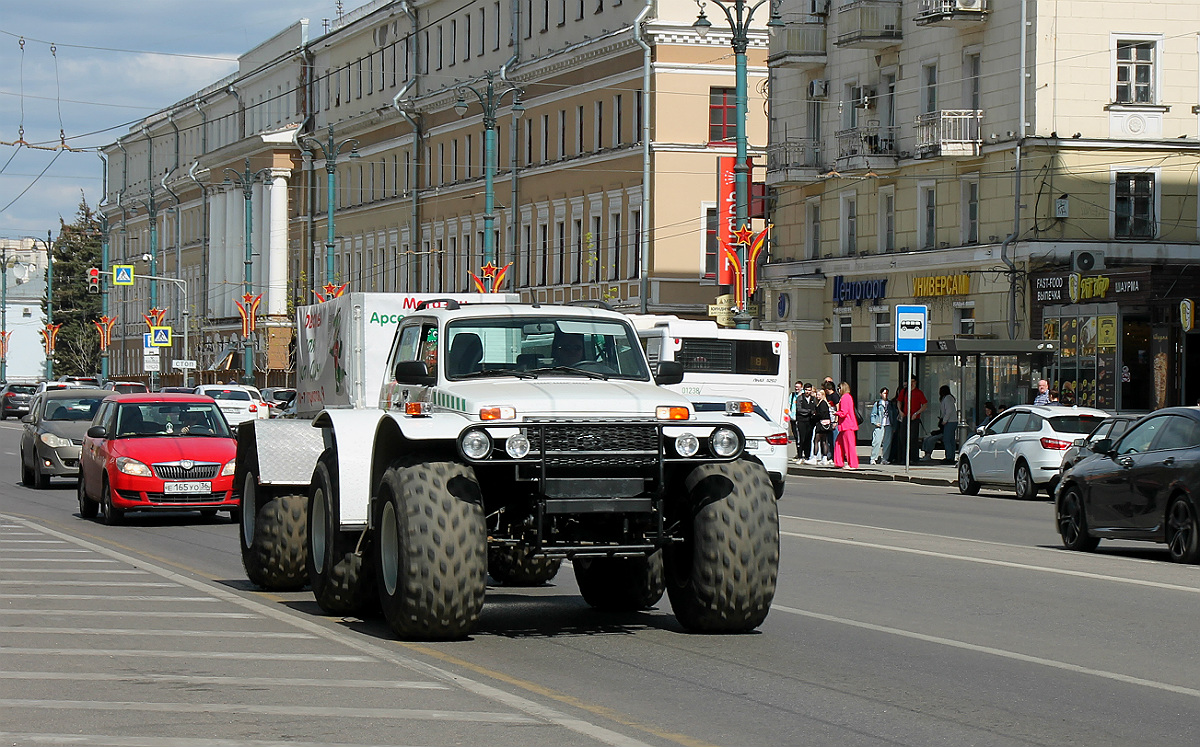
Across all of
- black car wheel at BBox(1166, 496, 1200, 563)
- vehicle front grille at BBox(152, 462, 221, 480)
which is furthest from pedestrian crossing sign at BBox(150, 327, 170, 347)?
black car wheel at BBox(1166, 496, 1200, 563)

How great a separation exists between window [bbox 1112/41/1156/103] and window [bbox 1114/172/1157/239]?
1.92 m

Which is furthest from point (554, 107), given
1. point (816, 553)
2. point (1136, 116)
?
point (816, 553)

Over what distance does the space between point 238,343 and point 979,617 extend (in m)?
100

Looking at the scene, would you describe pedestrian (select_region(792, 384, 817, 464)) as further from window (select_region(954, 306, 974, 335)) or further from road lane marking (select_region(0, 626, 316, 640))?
road lane marking (select_region(0, 626, 316, 640))

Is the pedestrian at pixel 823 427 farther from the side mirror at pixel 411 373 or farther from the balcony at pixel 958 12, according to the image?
the side mirror at pixel 411 373

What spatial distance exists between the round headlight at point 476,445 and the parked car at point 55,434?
22470 mm

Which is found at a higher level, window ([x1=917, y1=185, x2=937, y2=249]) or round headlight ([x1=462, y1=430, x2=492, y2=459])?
window ([x1=917, y1=185, x2=937, y2=249])

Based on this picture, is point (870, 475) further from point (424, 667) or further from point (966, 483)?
point (424, 667)

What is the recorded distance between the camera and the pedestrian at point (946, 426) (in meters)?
41.7

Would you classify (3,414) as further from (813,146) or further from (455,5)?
(813,146)

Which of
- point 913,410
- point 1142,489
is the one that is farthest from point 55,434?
point 1142,489

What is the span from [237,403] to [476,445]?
123 ft

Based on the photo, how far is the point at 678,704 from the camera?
371 inches

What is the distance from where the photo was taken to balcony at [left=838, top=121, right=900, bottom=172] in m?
51.8
